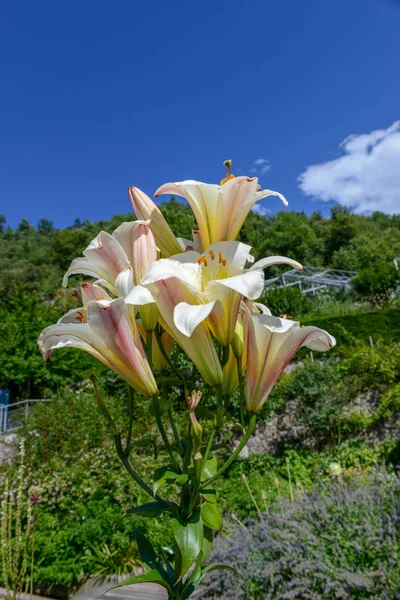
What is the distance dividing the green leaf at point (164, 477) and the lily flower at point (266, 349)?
0.64ft

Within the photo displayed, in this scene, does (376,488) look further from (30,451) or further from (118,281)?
(30,451)

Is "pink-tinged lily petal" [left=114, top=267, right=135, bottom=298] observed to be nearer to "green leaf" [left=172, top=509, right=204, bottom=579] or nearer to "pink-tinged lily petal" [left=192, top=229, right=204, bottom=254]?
"pink-tinged lily petal" [left=192, top=229, right=204, bottom=254]

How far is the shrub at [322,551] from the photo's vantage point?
7.43ft

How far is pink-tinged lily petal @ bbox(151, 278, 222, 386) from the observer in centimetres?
70

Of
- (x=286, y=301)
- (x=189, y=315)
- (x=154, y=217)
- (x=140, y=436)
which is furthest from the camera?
(x=286, y=301)

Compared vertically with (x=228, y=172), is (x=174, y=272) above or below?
below

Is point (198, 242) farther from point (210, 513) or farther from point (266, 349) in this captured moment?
point (210, 513)

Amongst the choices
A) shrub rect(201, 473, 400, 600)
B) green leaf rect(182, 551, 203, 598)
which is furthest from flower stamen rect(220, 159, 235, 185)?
shrub rect(201, 473, 400, 600)

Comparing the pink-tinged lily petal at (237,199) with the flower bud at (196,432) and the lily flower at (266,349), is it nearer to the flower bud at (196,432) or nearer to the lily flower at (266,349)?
the lily flower at (266,349)

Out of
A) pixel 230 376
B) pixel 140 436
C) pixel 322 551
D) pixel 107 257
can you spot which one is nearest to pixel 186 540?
pixel 230 376

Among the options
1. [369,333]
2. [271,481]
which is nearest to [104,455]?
[271,481]

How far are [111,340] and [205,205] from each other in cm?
34

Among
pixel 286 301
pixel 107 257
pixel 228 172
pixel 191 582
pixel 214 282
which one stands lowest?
pixel 191 582

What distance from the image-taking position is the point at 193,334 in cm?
73
